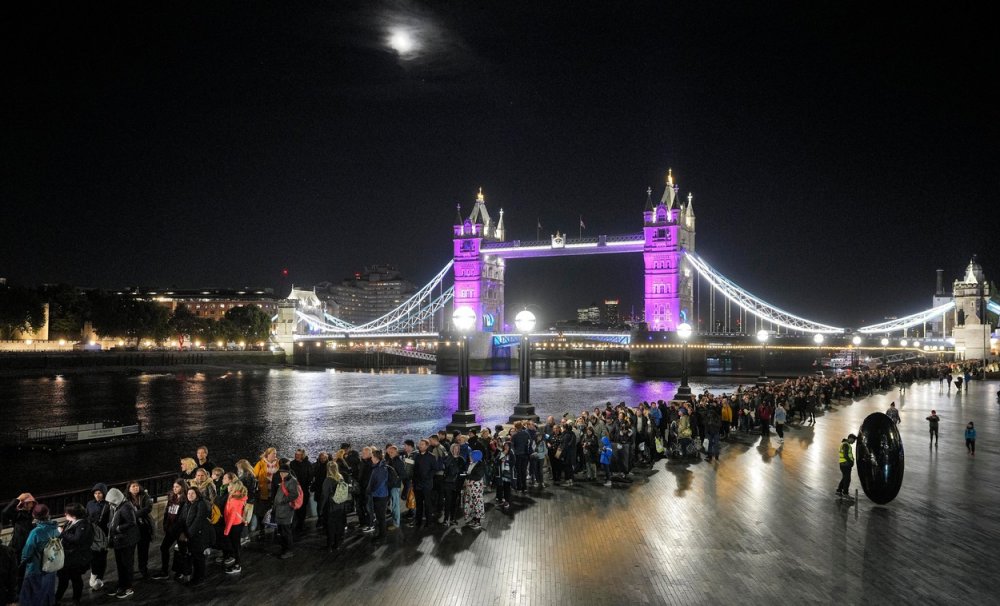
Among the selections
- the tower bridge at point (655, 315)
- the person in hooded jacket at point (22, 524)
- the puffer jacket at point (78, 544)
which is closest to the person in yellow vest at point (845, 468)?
the puffer jacket at point (78, 544)

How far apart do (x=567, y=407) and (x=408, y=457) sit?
118 ft

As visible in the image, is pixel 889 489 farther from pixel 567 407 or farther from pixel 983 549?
pixel 567 407

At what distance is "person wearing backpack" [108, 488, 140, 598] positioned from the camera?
9234 millimetres

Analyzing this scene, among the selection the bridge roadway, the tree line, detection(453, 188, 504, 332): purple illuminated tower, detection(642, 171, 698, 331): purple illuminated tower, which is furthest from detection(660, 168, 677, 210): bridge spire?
the bridge roadway

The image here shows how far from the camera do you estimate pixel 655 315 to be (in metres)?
108

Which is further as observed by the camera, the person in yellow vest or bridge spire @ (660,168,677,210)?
bridge spire @ (660,168,677,210)

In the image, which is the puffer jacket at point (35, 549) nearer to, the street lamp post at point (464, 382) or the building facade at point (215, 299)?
the street lamp post at point (464, 382)

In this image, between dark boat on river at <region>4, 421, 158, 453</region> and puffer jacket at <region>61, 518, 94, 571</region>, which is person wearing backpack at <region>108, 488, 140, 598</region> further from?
dark boat on river at <region>4, 421, 158, 453</region>

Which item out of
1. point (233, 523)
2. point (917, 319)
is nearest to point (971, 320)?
point (917, 319)

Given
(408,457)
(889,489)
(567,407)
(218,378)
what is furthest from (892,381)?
(218,378)

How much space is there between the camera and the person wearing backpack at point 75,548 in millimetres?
8719

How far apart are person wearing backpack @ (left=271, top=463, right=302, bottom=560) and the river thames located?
1593 cm

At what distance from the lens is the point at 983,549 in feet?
35.7

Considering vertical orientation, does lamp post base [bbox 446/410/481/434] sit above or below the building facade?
below
